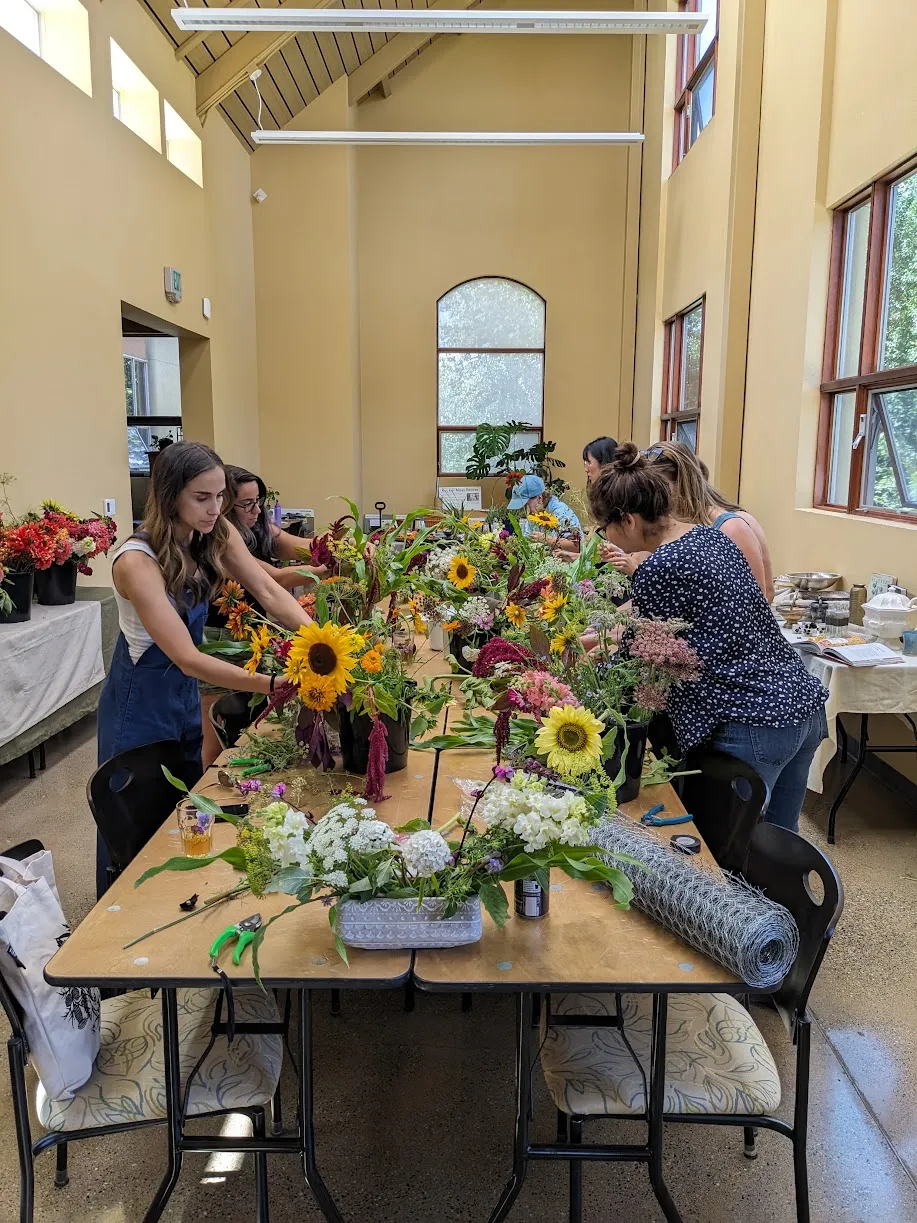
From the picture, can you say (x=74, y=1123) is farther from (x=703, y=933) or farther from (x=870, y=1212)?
(x=870, y=1212)

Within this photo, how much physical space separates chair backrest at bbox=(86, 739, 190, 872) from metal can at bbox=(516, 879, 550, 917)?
34.1 inches

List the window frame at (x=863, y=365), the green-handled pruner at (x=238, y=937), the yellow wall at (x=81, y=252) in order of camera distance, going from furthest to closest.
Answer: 1. the yellow wall at (x=81, y=252)
2. the window frame at (x=863, y=365)
3. the green-handled pruner at (x=238, y=937)

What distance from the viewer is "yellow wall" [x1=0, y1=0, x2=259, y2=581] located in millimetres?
4340

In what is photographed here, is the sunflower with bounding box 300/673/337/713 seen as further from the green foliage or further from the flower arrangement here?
the green foliage

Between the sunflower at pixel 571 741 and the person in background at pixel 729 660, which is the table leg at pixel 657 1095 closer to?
the sunflower at pixel 571 741

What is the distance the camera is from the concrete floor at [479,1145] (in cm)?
174

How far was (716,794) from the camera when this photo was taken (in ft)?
6.43

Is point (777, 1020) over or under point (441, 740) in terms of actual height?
under

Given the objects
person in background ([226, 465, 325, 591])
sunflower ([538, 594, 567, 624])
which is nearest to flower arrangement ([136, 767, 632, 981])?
sunflower ([538, 594, 567, 624])

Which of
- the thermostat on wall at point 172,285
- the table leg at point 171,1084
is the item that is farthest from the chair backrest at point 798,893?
the thermostat on wall at point 172,285

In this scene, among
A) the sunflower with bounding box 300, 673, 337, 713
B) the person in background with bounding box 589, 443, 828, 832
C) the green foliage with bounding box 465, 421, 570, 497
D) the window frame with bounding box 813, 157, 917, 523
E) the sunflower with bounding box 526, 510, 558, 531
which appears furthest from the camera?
the green foliage with bounding box 465, 421, 570, 497

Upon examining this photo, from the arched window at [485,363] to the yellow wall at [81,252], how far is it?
10.2ft

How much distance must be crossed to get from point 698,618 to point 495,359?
25.7ft

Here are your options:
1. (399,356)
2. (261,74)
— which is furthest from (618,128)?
(261,74)
